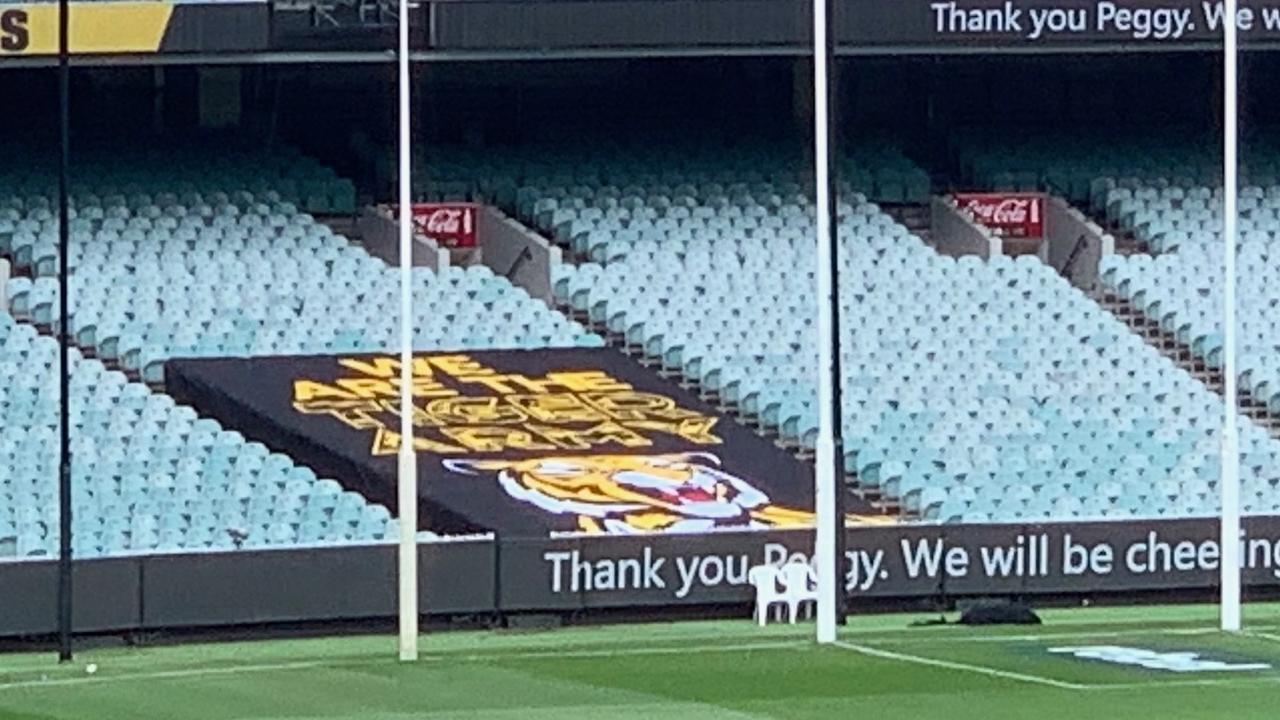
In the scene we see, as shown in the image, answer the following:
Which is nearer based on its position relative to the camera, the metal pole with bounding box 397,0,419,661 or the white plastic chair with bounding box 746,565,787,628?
the metal pole with bounding box 397,0,419,661

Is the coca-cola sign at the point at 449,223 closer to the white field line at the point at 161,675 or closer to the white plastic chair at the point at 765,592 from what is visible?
the white plastic chair at the point at 765,592

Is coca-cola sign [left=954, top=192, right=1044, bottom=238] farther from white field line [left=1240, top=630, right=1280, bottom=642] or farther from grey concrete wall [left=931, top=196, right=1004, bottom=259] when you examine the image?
white field line [left=1240, top=630, right=1280, bottom=642]

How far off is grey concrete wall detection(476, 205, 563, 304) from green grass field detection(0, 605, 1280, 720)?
32.2 ft

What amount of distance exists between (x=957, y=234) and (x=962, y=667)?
16698mm

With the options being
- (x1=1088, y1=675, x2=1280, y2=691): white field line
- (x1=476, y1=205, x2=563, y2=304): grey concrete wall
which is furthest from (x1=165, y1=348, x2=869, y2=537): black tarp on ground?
(x1=1088, y1=675, x2=1280, y2=691): white field line

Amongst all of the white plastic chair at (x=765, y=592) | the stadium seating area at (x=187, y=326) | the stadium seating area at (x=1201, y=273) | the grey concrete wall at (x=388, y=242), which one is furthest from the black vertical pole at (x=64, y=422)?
the stadium seating area at (x=1201, y=273)

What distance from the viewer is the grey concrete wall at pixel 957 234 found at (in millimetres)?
42562

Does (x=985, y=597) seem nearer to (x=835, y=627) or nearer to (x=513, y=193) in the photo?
(x=835, y=627)

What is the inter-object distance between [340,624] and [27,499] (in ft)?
11.9

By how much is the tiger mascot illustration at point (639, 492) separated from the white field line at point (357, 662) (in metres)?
5.13

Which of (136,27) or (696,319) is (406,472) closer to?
(136,27)

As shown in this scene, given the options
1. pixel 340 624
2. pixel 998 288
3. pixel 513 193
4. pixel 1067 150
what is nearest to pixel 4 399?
pixel 340 624

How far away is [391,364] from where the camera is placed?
38938mm

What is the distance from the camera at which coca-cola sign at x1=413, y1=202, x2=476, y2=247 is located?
136ft
